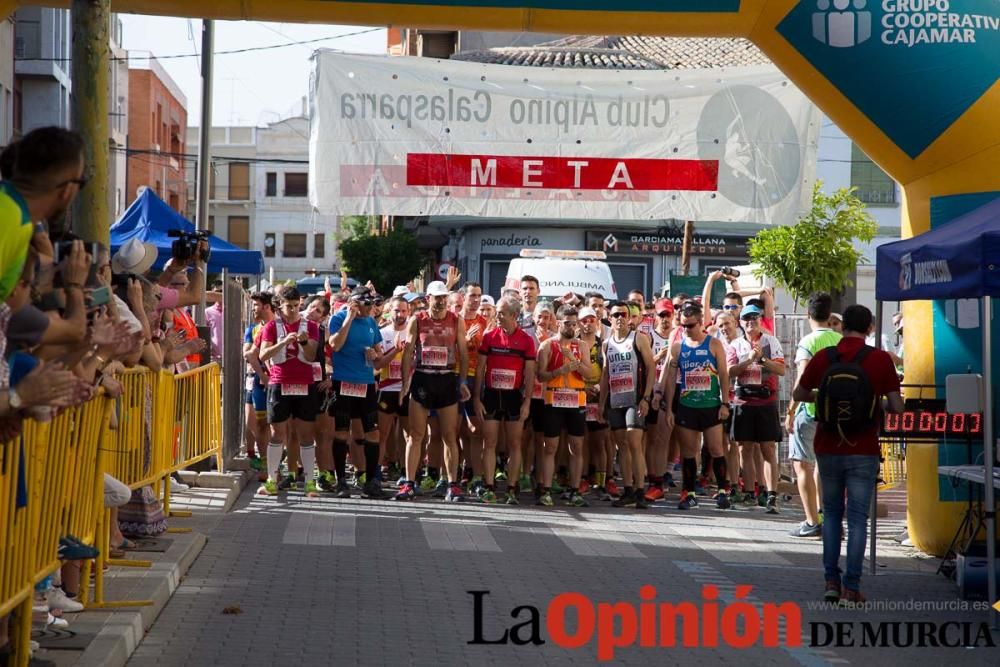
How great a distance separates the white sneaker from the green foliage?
171 ft

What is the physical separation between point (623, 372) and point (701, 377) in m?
0.84

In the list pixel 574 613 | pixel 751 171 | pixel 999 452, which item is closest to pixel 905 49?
pixel 999 452

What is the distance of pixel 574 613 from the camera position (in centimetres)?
880

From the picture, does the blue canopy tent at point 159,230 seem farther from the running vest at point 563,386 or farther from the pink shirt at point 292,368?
the running vest at point 563,386

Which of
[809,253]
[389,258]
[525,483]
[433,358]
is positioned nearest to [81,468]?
[433,358]

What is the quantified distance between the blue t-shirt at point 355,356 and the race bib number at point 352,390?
0.14 ft

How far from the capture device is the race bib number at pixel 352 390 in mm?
15359

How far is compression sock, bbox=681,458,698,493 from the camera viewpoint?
15.4 meters

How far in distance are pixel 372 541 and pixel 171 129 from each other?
73510 millimetres

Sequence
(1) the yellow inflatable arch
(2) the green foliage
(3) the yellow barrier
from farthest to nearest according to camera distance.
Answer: (2) the green foliage → (1) the yellow inflatable arch → (3) the yellow barrier

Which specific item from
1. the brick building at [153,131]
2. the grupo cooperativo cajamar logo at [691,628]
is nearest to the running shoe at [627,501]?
the grupo cooperativo cajamar logo at [691,628]

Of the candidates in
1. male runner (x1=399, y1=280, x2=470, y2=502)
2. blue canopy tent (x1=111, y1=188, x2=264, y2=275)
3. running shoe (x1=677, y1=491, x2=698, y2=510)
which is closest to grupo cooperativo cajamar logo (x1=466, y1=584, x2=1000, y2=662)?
running shoe (x1=677, y1=491, x2=698, y2=510)

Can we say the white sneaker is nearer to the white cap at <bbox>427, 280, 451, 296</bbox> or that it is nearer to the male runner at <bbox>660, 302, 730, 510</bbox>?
the white cap at <bbox>427, 280, 451, 296</bbox>

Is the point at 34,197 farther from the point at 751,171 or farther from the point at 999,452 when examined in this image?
the point at 751,171
